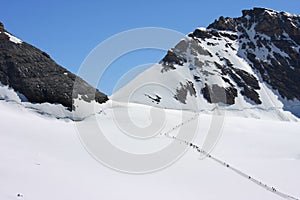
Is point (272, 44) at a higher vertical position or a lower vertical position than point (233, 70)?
higher

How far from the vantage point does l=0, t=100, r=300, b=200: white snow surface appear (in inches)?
491

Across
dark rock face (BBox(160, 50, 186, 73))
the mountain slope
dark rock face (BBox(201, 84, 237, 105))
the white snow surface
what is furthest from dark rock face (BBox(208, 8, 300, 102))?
the white snow surface

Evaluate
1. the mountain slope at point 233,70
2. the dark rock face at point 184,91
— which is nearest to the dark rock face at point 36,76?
the mountain slope at point 233,70

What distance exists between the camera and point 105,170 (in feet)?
55.0

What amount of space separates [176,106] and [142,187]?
1755 inches

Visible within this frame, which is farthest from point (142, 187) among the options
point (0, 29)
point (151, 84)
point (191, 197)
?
point (151, 84)

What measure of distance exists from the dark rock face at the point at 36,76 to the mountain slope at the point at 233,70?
21294 mm

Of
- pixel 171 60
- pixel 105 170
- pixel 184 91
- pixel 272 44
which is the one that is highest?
pixel 272 44

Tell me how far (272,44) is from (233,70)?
2011 centimetres

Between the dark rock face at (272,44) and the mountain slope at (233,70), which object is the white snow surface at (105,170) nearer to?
the mountain slope at (233,70)

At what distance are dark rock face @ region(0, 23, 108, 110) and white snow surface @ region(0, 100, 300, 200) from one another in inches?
120

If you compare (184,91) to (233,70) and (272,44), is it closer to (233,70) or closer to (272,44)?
(233,70)

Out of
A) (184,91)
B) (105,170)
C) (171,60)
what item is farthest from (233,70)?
(105,170)

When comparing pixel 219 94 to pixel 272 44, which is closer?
pixel 219 94
